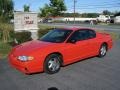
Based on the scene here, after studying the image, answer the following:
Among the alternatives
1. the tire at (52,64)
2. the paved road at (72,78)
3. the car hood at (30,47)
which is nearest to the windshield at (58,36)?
the car hood at (30,47)

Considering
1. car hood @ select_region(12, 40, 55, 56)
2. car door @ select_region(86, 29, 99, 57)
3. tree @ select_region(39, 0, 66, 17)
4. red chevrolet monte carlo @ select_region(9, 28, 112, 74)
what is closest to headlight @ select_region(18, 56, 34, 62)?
red chevrolet monte carlo @ select_region(9, 28, 112, 74)

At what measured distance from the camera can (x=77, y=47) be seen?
8234 millimetres

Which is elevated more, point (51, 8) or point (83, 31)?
point (51, 8)

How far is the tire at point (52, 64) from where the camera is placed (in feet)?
23.8

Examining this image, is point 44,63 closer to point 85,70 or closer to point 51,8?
point 85,70

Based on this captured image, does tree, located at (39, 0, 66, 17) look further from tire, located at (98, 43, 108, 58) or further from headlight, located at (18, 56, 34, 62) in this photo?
headlight, located at (18, 56, 34, 62)

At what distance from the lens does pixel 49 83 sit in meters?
6.43

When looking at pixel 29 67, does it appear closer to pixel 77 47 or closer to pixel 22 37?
pixel 77 47

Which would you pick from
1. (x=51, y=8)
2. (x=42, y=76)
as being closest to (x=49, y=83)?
(x=42, y=76)

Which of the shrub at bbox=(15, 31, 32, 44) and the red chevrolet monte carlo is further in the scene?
the shrub at bbox=(15, 31, 32, 44)

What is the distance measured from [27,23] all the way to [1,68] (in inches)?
307

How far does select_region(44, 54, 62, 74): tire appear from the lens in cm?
726

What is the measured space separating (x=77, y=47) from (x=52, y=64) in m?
1.31

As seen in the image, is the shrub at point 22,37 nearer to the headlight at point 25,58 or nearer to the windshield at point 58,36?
the windshield at point 58,36
